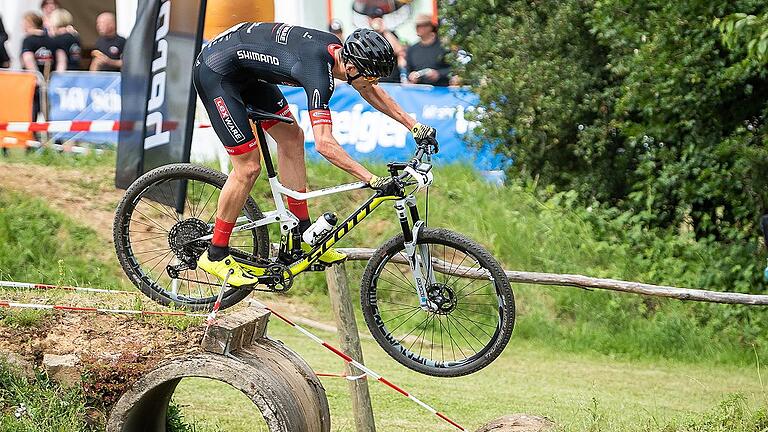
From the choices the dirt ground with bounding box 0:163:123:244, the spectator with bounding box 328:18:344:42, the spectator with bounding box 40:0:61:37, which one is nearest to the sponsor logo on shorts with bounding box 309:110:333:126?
the dirt ground with bounding box 0:163:123:244

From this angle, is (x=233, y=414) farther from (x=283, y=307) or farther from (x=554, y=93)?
(x=554, y=93)

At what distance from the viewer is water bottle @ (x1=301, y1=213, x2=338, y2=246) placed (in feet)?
23.3

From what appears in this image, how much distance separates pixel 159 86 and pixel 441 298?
4.89 metres

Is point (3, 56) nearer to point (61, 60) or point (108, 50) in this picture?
point (61, 60)

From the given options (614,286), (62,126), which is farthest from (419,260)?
(62,126)

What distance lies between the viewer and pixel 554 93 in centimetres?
1600

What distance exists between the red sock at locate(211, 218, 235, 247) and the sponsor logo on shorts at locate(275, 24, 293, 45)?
115 cm

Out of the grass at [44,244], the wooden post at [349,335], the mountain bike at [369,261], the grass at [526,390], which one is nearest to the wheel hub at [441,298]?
the mountain bike at [369,261]

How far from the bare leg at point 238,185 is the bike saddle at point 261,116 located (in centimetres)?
20

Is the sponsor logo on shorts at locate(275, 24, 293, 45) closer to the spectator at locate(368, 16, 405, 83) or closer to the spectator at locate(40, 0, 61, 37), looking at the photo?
the spectator at locate(368, 16, 405, 83)

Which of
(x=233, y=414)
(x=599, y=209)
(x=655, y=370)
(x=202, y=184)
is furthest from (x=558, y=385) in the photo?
(x=202, y=184)

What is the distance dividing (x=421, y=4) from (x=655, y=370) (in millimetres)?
7500

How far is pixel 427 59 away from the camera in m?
17.3

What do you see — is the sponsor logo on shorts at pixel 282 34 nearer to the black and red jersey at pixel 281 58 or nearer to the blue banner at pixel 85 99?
the black and red jersey at pixel 281 58
